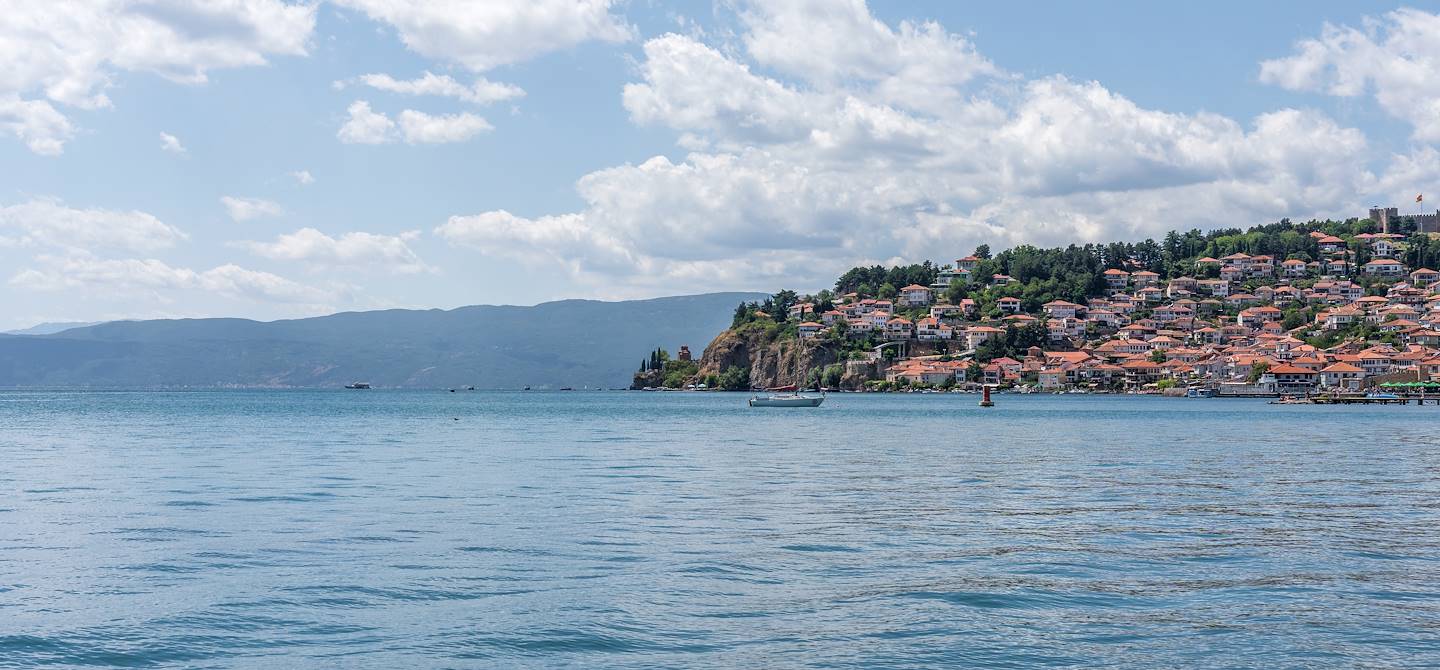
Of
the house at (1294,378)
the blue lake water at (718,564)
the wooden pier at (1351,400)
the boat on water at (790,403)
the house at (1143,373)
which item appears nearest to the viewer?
the blue lake water at (718,564)

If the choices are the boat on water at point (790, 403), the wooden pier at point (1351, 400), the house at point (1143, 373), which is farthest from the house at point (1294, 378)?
the boat on water at point (790, 403)

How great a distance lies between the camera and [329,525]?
981 inches

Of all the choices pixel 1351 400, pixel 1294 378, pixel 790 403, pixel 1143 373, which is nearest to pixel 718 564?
pixel 790 403

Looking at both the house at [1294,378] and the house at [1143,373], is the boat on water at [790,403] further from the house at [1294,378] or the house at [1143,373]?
the house at [1143,373]

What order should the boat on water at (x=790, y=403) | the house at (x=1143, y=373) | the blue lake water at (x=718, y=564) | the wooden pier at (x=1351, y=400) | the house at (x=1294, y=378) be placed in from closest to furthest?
the blue lake water at (x=718, y=564) → the boat on water at (x=790, y=403) → the wooden pier at (x=1351, y=400) → the house at (x=1294, y=378) → the house at (x=1143, y=373)

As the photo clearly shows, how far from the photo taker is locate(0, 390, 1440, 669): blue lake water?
14.8 metres

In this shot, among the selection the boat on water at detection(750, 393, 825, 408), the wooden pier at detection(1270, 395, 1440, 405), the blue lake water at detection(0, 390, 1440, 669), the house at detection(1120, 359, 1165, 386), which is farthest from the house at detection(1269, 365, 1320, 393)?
the blue lake water at detection(0, 390, 1440, 669)

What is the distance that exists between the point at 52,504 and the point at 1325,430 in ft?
211

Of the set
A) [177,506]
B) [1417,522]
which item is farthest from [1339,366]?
[177,506]

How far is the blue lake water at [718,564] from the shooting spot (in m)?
14.8

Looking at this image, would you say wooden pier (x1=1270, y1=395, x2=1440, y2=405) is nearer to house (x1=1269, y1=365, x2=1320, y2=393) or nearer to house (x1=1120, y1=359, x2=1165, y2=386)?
house (x1=1269, y1=365, x2=1320, y2=393)

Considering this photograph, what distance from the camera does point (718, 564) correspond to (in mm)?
20047

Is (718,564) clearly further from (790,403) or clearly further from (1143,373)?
(1143,373)

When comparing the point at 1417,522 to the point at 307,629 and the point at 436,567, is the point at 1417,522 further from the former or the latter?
the point at 307,629
